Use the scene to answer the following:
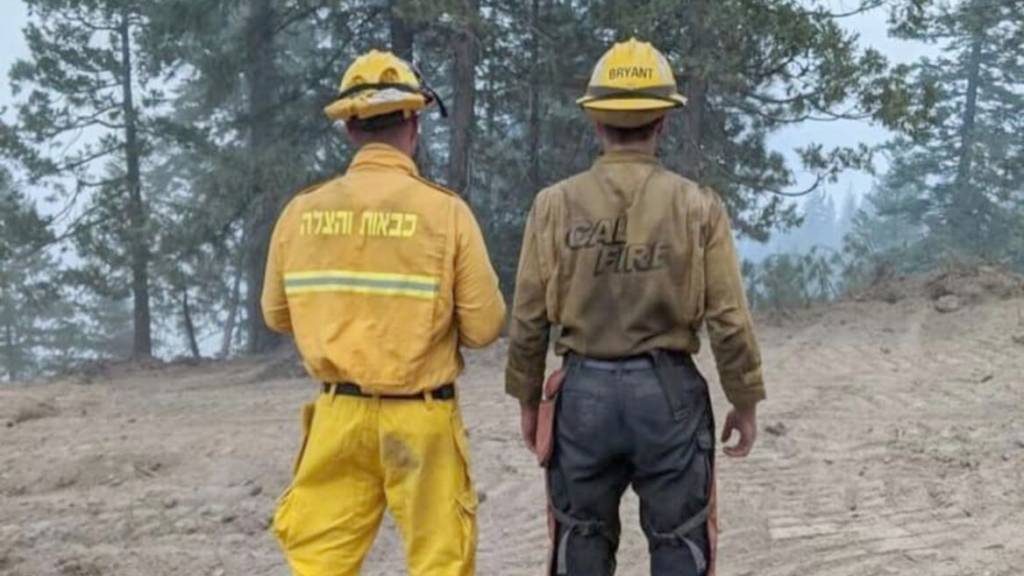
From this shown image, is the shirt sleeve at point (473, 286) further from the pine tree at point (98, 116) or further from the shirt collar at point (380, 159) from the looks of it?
the pine tree at point (98, 116)

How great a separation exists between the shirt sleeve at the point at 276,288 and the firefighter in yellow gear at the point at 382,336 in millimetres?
57

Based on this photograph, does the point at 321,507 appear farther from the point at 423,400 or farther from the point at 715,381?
the point at 715,381

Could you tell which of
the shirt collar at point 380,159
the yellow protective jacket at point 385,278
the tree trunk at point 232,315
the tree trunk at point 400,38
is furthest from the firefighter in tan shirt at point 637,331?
the tree trunk at point 232,315

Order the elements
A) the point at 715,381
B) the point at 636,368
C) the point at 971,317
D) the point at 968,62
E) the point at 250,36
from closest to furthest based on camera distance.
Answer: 1. the point at 636,368
2. the point at 715,381
3. the point at 971,317
4. the point at 250,36
5. the point at 968,62

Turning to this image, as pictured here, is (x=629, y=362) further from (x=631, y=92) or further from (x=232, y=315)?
(x=232, y=315)

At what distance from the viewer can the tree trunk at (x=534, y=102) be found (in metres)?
14.8

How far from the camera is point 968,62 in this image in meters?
30.7

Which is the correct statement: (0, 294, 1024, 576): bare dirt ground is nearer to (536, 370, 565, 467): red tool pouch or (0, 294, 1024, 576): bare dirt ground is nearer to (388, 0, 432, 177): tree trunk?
(536, 370, 565, 467): red tool pouch

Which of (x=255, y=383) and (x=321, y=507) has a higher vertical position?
→ (x=321, y=507)

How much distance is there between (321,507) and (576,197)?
133cm

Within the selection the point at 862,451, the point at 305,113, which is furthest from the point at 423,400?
the point at 305,113

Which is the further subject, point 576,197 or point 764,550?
point 764,550

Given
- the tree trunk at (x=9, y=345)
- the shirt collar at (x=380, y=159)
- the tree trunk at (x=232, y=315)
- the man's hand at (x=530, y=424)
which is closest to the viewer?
the shirt collar at (x=380, y=159)

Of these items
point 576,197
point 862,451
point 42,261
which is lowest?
point 42,261
